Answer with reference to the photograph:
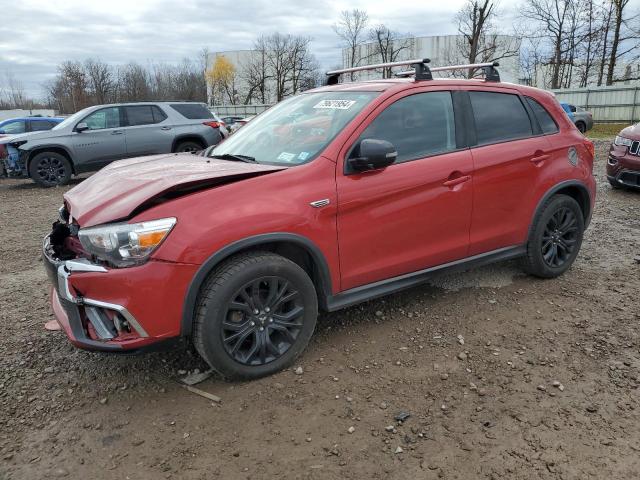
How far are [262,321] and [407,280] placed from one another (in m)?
1.15

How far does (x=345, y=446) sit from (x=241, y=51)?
83.4m

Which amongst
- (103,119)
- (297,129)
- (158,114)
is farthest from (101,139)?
(297,129)

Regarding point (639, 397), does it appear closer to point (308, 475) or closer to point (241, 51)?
point (308, 475)

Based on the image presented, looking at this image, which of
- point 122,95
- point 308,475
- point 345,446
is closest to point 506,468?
point 345,446

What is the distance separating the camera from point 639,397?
291 cm

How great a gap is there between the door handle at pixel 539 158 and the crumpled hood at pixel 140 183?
89.1 inches

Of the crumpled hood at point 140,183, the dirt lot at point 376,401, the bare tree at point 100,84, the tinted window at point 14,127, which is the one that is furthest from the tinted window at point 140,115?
the bare tree at point 100,84

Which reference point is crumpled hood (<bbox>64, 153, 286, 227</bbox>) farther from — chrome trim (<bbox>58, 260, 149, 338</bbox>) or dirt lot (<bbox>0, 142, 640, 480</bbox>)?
dirt lot (<bbox>0, 142, 640, 480</bbox>)

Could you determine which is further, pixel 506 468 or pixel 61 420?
pixel 61 420

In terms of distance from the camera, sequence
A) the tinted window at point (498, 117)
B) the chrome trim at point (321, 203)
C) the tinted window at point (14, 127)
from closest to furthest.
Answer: the chrome trim at point (321, 203), the tinted window at point (498, 117), the tinted window at point (14, 127)

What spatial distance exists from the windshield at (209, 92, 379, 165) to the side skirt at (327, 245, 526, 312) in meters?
0.94

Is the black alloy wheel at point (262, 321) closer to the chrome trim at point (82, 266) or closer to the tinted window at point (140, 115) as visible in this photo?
the chrome trim at point (82, 266)

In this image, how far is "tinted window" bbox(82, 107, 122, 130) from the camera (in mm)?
11078

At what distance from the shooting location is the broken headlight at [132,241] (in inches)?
106
